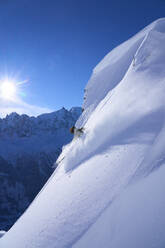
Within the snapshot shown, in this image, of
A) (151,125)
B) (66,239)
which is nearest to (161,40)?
(151,125)

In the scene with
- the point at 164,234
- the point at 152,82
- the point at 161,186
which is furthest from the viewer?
the point at 152,82

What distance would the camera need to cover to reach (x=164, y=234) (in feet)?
6.76

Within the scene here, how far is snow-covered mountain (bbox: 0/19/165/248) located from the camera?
241 centimetres

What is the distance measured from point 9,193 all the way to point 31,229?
21998cm

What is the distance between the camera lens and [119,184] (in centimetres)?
316

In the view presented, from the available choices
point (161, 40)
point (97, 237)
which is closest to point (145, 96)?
point (161, 40)

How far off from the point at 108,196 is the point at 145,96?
314 centimetres

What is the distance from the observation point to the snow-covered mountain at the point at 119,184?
7.92ft

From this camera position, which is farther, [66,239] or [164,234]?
[66,239]

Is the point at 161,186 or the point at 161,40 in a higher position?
the point at 161,40

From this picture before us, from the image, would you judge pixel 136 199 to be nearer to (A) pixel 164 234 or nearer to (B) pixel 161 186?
(B) pixel 161 186

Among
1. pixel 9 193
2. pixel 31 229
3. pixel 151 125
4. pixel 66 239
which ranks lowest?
pixel 66 239

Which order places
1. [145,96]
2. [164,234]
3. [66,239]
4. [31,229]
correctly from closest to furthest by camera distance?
[164,234]
[66,239]
[31,229]
[145,96]

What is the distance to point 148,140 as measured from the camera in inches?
141
